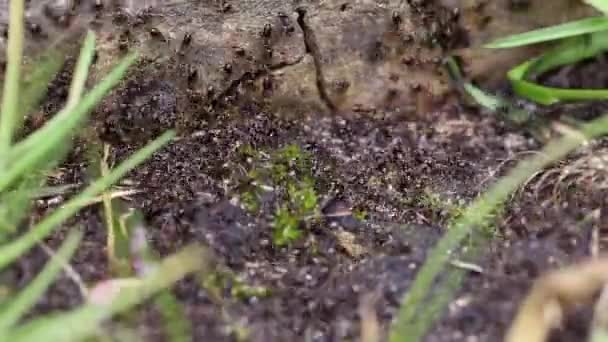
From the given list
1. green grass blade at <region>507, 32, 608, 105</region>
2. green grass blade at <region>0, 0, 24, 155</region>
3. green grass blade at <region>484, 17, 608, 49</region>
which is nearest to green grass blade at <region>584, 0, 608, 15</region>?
green grass blade at <region>484, 17, 608, 49</region>

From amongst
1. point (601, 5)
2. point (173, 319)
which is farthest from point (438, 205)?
point (173, 319)

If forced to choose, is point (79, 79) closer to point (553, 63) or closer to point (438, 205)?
point (438, 205)

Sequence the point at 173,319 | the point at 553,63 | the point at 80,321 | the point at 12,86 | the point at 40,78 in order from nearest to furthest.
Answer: the point at 80,321 < the point at 173,319 < the point at 12,86 < the point at 40,78 < the point at 553,63

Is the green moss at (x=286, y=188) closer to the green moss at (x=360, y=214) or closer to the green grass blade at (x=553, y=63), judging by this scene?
the green moss at (x=360, y=214)

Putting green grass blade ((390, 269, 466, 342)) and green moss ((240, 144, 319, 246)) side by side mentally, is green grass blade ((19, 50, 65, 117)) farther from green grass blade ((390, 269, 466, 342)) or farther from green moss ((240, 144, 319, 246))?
green grass blade ((390, 269, 466, 342))

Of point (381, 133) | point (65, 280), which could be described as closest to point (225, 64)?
point (381, 133)

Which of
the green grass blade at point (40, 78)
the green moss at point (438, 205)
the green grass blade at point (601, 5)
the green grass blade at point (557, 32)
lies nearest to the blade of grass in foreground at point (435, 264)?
the green moss at point (438, 205)
